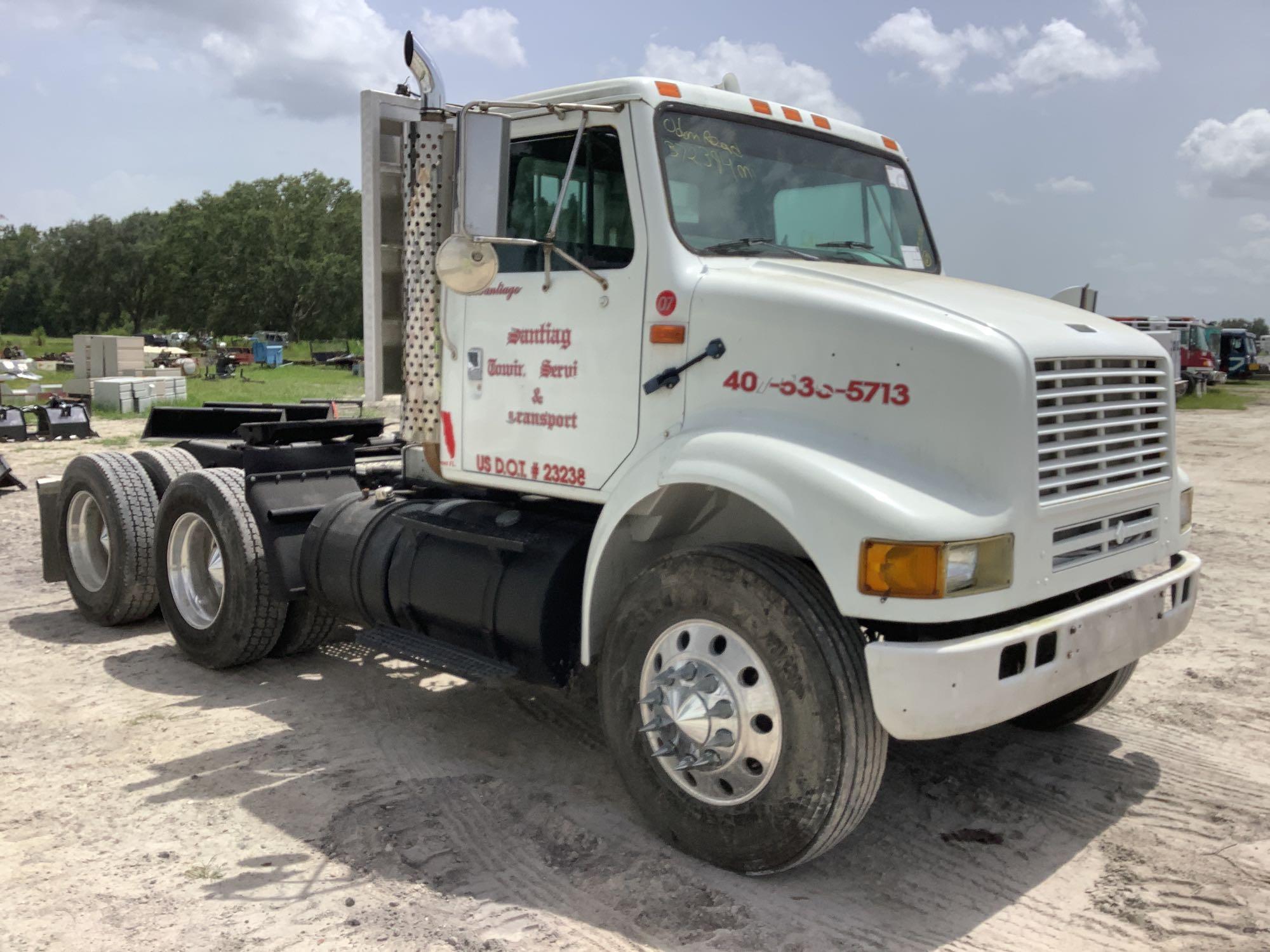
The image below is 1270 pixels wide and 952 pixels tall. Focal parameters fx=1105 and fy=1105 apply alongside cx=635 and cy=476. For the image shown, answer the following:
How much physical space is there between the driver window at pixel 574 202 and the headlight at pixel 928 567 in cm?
161

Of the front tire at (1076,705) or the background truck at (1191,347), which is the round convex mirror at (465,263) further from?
the background truck at (1191,347)

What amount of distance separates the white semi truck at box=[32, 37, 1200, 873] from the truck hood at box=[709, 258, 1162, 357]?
2 cm

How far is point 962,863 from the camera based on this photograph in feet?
12.8

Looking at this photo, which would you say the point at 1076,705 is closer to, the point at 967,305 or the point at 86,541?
the point at 967,305

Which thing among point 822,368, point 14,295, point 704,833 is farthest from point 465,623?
point 14,295

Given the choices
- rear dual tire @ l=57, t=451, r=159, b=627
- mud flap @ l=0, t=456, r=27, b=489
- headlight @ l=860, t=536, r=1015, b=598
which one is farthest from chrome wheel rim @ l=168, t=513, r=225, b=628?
mud flap @ l=0, t=456, r=27, b=489

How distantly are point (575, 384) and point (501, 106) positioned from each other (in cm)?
110

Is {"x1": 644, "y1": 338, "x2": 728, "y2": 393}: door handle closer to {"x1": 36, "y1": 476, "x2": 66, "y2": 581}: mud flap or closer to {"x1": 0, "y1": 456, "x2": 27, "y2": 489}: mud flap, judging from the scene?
{"x1": 36, "y1": 476, "x2": 66, "y2": 581}: mud flap

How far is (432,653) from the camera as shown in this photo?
481 cm

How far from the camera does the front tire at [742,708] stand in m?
3.42

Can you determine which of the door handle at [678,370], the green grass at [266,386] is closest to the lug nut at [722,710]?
the door handle at [678,370]

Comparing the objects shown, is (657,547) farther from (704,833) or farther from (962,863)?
(962,863)

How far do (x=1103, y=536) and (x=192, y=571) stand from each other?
16.5 ft

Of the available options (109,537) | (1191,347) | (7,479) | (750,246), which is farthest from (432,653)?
(1191,347)
